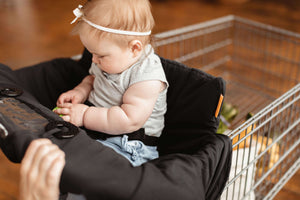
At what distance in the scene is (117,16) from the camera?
676mm

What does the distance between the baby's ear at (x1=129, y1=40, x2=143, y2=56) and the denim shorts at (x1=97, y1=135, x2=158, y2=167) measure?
191 millimetres

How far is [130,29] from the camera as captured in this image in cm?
70

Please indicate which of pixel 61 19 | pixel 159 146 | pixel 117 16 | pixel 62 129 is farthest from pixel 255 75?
pixel 61 19

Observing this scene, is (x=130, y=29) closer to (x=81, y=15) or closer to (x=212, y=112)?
(x=81, y=15)

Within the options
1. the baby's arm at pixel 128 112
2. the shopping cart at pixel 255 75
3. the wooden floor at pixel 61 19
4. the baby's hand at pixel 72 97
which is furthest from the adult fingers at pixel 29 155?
the wooden floor at pixel 61 19

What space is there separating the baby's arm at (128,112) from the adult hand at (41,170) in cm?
23

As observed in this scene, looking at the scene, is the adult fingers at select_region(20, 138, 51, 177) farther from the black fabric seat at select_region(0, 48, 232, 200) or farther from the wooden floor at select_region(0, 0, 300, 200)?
the wooden floor at select_region(0, 0, 300, 200)

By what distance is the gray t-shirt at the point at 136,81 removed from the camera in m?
0.76

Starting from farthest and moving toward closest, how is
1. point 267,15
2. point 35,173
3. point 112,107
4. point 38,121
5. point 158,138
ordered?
1. point 267,15
2. point 158,138
3. point 112,107
4. point 38,121
5. point 35,173

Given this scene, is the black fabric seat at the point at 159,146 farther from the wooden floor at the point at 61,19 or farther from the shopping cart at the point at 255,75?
the wooden floor at the point at 61,19

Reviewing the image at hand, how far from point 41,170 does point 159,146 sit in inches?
17.5

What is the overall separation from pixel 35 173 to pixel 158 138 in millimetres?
428

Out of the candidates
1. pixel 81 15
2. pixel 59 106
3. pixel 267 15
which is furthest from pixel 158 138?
pixel 267 15

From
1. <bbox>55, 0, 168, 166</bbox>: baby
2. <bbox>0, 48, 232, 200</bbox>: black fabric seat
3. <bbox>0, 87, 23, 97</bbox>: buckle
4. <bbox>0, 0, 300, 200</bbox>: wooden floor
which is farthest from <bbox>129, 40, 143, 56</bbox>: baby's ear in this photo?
<bbox>0, 0, 300, 200</bbox>: wooden floor
